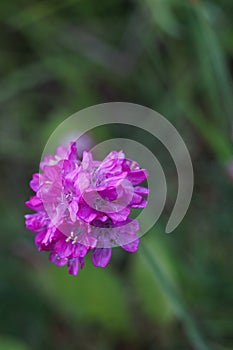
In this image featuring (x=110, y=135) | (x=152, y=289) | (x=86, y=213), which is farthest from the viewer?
(x=110, y=135)

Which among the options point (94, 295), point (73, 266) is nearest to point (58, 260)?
point (73, 266)

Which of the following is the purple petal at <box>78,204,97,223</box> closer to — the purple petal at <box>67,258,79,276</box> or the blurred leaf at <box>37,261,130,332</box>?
the purple petal at <box>67,258,79,276</box>

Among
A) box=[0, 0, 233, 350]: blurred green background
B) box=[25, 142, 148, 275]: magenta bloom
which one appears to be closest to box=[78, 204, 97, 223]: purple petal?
box=[25, 142, 148, 275]: magenta bloom

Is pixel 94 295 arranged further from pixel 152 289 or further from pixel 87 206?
pixel 87 206

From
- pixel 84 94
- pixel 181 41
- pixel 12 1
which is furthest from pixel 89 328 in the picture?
pixel 12 1

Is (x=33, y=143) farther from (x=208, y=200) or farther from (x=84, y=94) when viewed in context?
(x=208, y=200)

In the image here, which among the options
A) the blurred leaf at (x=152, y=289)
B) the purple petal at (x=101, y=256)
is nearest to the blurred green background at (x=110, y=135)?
the blurred leaf at (x=152, y=289)
